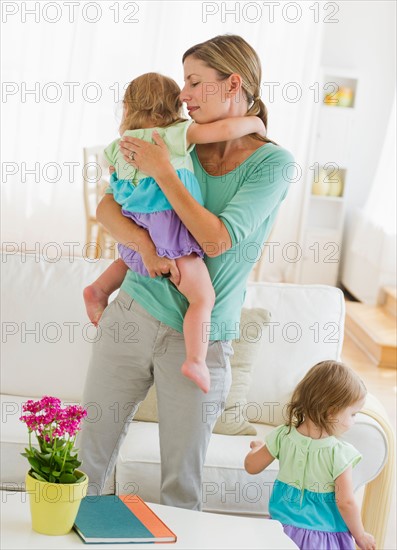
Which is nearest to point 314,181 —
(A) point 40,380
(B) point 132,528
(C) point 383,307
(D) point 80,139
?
(C) point 383,307

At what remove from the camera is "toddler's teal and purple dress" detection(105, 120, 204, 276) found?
1814 millimetres

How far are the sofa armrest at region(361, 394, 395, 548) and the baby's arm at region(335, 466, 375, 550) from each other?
0.43 meters

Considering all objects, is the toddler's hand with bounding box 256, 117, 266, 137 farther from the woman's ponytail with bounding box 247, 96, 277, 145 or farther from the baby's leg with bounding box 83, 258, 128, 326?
the baby's leg with bounding box 83, 258, 128, 326

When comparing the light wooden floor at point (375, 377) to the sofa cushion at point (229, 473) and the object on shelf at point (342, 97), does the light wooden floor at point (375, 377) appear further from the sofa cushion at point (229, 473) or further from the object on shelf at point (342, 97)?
the object on shelf at point (342, 97)

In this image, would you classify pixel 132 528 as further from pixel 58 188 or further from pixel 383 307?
pixel 58 188

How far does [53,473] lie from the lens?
5.50 ft

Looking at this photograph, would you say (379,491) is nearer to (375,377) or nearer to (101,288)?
(101,288)

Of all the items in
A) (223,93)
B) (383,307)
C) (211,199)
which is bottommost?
(383,307)

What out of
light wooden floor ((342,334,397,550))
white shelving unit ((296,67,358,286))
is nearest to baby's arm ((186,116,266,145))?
light wooden floor ((342,334,397,550))

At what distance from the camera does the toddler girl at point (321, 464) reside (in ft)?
6.79

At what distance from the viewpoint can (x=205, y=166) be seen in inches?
74.1

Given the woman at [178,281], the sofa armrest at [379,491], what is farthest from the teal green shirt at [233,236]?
the sofa armrest at [379,491]

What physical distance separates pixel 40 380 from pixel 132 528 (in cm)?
110

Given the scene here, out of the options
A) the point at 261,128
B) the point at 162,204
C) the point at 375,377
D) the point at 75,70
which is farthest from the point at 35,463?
the point at 75,70
